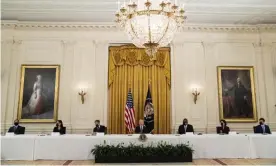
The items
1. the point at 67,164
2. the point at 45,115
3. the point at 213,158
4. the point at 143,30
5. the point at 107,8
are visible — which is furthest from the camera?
the point at 45,115

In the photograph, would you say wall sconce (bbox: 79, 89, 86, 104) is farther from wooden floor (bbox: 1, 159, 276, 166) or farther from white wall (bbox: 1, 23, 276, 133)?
wooden floor (bbox: 1, 159, 276, 166)

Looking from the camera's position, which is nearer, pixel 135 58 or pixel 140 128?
pixel 140 128

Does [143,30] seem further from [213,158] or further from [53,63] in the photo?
[53,63]

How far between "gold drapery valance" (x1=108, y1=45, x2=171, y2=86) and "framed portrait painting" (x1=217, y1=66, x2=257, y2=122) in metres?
2.07

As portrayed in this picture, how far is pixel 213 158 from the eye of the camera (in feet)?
23.4

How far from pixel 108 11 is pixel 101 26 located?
116 cm

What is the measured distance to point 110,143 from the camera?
7.12 metres

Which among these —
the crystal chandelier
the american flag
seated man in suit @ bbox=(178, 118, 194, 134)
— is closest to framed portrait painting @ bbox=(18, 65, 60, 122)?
the american flag

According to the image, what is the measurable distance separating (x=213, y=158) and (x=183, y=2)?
490 cm

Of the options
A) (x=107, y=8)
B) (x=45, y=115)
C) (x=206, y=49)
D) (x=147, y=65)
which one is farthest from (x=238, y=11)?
(x=45, y=115)

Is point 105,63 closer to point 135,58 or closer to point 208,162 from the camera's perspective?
point 135,58

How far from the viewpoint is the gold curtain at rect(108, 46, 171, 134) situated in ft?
32.0

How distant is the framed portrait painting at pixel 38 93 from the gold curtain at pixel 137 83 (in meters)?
2.10

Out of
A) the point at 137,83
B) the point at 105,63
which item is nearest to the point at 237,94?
the point at 137,83
